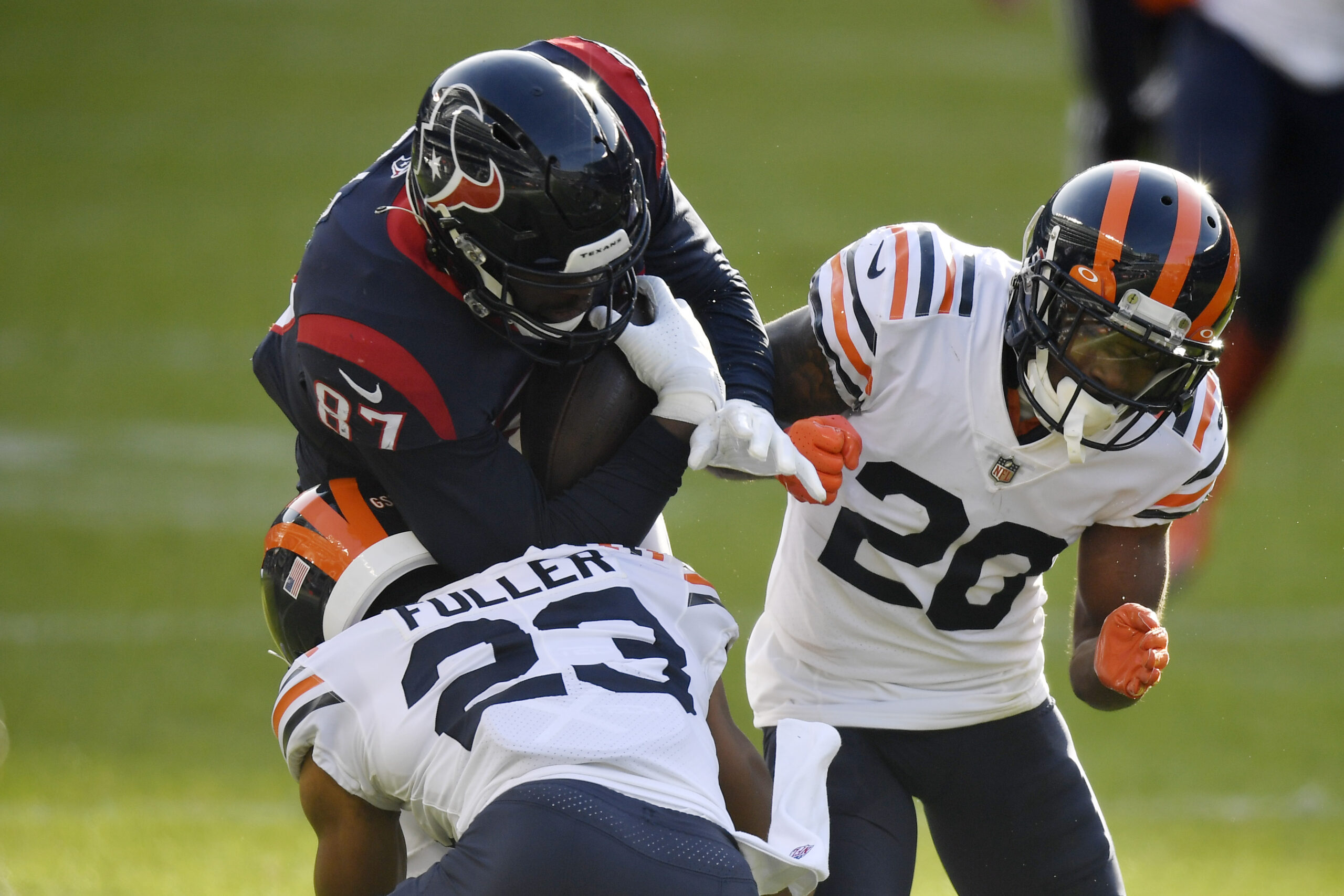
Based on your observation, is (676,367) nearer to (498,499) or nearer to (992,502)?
(498,499)

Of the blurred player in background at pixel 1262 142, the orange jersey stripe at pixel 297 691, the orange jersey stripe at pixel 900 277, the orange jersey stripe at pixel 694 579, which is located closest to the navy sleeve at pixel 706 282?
the orange jersey stripe at pixel 900 277

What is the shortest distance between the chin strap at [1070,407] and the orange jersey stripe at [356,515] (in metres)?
1.13

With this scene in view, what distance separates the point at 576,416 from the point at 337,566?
1.53ft

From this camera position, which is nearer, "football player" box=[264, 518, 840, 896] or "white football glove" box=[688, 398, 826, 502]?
"football player" box=[264, 518, 840, 896]

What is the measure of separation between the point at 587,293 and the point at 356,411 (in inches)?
16.1

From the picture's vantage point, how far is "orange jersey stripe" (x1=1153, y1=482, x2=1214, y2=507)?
273cm

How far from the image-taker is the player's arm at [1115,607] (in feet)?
8.54

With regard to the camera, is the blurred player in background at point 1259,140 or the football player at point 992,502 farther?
the blurred player in background at point 1259,140

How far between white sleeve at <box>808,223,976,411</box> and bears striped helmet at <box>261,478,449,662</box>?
0.80 meters

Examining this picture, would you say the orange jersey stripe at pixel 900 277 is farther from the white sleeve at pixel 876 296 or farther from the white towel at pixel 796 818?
the white towel at pixel 796 818

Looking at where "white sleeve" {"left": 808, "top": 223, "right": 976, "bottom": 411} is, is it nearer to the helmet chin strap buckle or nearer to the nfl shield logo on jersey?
the nfl shield logo on jersey

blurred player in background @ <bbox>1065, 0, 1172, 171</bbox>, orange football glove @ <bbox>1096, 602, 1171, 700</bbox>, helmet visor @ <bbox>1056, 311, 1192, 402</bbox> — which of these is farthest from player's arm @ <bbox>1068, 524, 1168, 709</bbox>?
blurred player in background @ <bbox>1065, 0, 1172, 171</bbox>

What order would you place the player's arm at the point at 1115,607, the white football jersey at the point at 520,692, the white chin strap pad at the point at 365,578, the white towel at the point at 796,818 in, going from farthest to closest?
the player's arm at the point at 1115,607 → the white chin strap pad at the point at 365,578 → the white towel at the point at 796,818 → the white football jersey at the point at 520,692

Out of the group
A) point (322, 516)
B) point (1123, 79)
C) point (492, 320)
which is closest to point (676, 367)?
point (492, 320)
